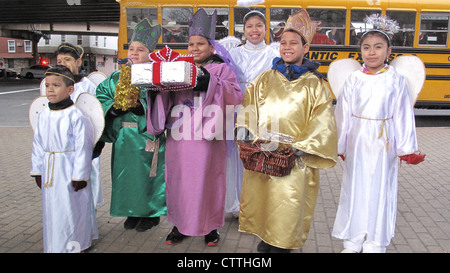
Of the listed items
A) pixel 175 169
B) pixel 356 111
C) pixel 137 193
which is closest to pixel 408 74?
pixel 356 111

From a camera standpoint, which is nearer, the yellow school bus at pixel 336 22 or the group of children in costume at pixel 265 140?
the group of children in costume at pixel 265 140

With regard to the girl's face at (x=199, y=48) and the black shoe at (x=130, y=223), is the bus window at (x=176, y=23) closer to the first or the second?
the girl's face at (x=199, y=48)

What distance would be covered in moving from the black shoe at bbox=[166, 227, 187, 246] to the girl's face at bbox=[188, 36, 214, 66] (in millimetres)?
1507

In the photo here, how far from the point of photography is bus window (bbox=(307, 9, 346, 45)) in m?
9.07

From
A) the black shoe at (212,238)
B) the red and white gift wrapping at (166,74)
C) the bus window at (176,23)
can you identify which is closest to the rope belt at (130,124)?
the red and white gift wrapping at (166,74)

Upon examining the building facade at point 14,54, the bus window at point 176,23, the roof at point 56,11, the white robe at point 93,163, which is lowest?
the white robe at point 93,163

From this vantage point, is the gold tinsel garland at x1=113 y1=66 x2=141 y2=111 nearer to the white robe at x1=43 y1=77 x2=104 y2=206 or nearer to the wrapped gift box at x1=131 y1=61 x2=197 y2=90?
the wrapped gift box at x1=131 y1=61 x2=197 y2=90

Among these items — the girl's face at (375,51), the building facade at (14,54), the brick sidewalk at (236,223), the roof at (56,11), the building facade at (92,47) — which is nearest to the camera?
the girl's face at (375,51)

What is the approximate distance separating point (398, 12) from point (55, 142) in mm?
9002

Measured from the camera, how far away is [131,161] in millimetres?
3322

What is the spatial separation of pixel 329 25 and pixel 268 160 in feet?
24.6

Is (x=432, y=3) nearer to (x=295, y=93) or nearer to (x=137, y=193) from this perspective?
(x=295, y=93)

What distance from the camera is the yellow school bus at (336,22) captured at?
9.09 m

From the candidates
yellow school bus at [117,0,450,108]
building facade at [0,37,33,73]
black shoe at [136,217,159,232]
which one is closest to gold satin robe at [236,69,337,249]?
black shoe at [136,217,159,232]
